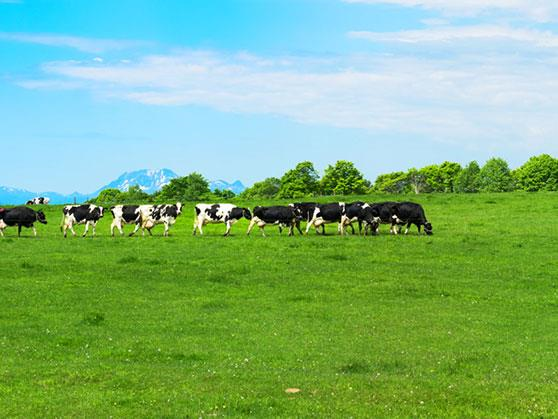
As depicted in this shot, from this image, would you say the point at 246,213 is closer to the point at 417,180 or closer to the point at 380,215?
the point at 380,215

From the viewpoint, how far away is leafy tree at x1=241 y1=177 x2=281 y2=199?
160450 millimetres

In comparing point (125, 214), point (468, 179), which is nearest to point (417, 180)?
point (468, 179)

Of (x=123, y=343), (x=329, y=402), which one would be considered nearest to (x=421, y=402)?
(x=329, y=402)

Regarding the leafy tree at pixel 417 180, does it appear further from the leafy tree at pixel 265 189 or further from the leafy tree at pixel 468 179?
the leafy tree at pixel 265 189

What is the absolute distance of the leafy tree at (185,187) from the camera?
433 feet

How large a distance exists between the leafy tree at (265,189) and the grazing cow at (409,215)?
11577 cm

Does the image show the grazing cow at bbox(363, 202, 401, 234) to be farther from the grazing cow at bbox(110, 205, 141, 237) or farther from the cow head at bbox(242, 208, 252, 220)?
the grazing cow at bbox(110, 205, 141, 237)

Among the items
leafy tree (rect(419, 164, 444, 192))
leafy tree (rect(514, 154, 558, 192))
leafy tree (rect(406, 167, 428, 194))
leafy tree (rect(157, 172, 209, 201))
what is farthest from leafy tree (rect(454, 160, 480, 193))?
leafy tree (rect(157, 172, 209, 201))

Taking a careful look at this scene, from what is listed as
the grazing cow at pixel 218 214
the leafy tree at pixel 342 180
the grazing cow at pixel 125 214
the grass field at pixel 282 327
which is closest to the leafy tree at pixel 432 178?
the leafy tree at pixel 342 180

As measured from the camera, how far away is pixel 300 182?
12650 centimetres

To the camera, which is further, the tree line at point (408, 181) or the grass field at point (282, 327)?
the tree line at point (408, 181)

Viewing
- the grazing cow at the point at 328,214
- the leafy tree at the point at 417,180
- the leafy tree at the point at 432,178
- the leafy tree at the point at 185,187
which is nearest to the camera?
the grazing cow at the point at 328,214

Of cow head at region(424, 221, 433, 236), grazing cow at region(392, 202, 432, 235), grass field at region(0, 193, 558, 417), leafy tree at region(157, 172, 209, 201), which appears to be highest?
leafy tree at region(157, 172, 209, 201)

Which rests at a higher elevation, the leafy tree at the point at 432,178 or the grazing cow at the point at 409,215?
the leafy tree at the point at 432,178
